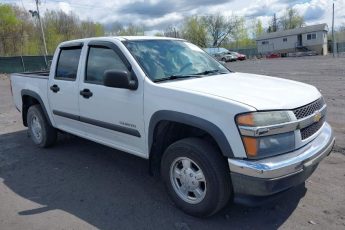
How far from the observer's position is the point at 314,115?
3.67 metres

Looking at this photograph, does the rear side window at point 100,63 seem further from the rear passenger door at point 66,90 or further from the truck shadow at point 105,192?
the truck shadow at point 105,192

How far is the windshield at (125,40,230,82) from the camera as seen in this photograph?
4.30 metres

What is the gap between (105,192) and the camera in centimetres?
→ 450

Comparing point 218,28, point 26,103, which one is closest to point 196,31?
point 218,28

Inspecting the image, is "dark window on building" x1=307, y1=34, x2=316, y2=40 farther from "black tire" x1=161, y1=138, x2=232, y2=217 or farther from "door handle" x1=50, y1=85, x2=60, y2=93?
"black tire" x1=161, y1=138, x2=232, y2=217

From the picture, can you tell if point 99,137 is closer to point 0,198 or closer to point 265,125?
point 0,198

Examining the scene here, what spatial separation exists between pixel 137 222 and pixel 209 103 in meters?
1.46

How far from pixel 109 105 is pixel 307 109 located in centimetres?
234

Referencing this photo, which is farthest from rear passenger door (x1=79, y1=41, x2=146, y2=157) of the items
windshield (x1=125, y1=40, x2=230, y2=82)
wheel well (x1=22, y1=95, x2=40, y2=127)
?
wheel well (x1=22, y1=95, x2=40, y2=127)

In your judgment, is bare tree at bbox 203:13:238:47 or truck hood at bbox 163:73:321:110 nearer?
truck hood at bbox 163:73:321:110

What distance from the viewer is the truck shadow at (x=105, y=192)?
3.72 m

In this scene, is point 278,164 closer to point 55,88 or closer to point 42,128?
point 55,88

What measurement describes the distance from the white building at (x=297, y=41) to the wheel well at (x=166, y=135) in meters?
→ 59.5

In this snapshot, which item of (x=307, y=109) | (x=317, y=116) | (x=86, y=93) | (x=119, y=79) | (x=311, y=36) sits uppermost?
(x=311, y=36)
